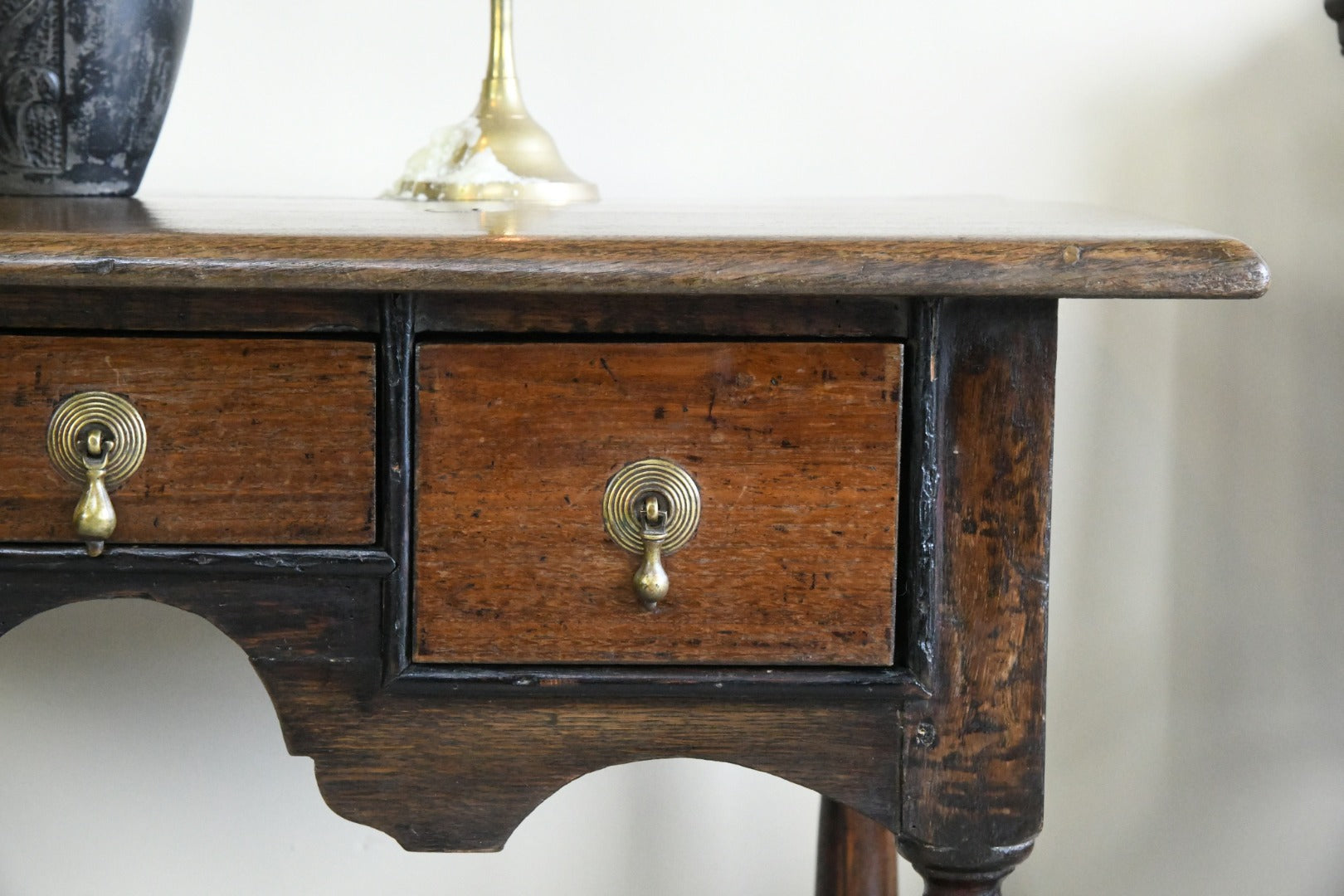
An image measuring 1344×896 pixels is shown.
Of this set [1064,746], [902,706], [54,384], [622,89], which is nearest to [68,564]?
[54,384]

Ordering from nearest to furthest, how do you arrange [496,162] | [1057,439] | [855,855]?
[496,162] < [855,855] < [1057,439]

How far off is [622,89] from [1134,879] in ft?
2.64

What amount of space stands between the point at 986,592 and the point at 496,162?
1.48 ft

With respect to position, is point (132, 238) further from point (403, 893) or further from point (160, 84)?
point (403, 893)

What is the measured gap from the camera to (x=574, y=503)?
537mm

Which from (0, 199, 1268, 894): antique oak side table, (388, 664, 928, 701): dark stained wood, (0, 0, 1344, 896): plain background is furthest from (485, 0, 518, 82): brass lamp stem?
(388, 664, 928, 701): dark stained wood

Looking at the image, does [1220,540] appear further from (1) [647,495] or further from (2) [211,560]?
(2) [211,560]

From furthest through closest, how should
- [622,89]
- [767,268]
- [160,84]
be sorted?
[622,89]
[160,84]
[767,268]

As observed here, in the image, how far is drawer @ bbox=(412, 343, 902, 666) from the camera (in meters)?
0.53

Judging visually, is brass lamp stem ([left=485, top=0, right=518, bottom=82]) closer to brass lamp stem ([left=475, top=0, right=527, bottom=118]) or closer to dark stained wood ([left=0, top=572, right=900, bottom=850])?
brass lamp stem ([left=475, top=0, right=527, bottom=118])

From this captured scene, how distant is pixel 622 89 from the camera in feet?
3.61

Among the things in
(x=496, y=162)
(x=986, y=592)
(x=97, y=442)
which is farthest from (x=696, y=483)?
(x=496, y=162)

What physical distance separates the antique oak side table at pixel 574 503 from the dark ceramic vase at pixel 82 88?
0.78ft

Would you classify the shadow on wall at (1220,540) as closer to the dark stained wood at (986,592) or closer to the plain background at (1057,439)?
the plain background at (1057,439)
